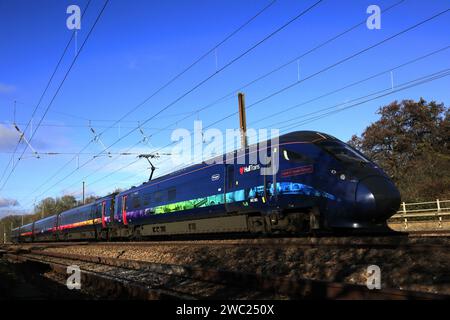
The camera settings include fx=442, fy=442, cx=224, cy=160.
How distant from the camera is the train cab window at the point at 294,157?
12367 millimetres

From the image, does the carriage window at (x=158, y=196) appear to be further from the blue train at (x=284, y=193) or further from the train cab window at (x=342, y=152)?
the train cab window at (x=342, y=152)

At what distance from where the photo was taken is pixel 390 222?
22.9 m

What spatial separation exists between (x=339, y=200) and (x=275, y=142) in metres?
3.16

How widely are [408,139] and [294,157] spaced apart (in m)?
30.0

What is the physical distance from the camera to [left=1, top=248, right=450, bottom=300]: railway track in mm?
5955

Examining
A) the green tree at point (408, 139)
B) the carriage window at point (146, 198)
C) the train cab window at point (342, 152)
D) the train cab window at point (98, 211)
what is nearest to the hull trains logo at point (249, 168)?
the train cab window at point (342, 152)

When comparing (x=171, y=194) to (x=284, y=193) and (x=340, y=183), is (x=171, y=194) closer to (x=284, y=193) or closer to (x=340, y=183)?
(x=284, y=193)

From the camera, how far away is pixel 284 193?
41.4 ft

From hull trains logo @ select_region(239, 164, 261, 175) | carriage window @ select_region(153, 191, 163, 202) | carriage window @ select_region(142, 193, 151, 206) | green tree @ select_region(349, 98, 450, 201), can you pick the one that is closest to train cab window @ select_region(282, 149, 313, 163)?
hull trains logo @ select_region(239, 164, 261, 175)

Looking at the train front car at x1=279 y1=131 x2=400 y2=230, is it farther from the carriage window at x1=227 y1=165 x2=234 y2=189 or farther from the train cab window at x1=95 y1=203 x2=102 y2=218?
the train cab window at x1=95 y1=203 x2=102 y2=218

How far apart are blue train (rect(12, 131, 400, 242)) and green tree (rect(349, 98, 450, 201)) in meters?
20.1
